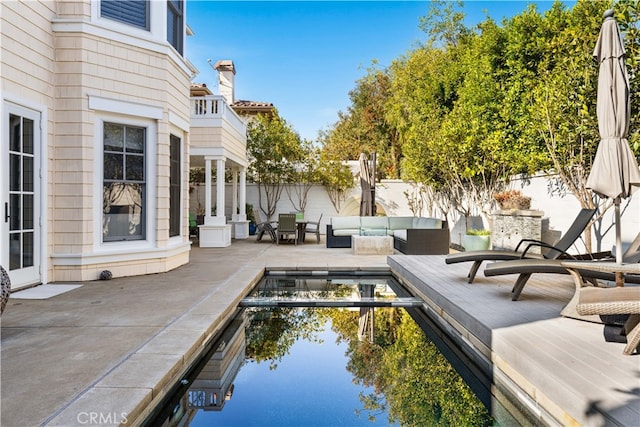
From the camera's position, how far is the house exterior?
5.21 m

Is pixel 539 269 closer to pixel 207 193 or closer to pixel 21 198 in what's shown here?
pixel 21 198

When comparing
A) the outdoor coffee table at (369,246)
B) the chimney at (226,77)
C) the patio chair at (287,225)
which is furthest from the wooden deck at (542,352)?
the chimney at (226,77)

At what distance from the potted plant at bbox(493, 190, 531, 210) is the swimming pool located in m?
4.70

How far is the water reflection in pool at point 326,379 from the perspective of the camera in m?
2.81

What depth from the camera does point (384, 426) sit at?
270 cm

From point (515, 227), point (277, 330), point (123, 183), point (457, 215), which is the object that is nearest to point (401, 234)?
point (515, 227)

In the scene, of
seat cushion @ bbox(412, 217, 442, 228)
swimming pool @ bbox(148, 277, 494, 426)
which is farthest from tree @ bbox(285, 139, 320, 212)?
swimming pool @ bbox(148, 277, 494, 426)

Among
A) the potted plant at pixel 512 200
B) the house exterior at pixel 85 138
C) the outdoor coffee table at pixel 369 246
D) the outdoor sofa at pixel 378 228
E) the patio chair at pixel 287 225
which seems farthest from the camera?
the patio chair at pixel 287 225

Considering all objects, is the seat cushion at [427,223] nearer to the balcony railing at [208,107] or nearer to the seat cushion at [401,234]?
the seat cushion at [401,234]

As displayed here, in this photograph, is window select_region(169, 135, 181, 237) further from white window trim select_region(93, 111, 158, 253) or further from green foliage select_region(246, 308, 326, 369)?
green foliage select_region(246, 308, 326, 369)

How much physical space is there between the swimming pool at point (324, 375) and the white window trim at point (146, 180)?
249cm

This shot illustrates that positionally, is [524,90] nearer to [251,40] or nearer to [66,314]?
[66,314]

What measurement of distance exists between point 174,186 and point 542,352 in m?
6.38

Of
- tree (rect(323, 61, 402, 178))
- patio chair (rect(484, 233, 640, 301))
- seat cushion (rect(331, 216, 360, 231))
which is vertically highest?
tree (rect(323, 61, 402, 178))
